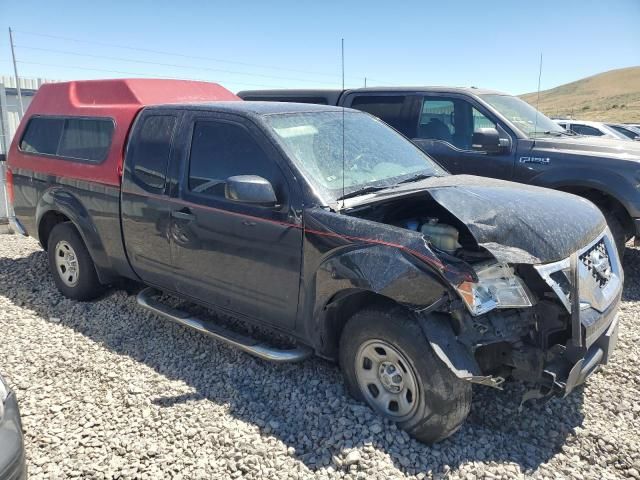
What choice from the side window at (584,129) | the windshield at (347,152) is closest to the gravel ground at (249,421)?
the windshield at (347,152)

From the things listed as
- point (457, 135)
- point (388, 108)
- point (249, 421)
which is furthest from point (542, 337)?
point (388, 108)

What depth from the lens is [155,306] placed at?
4.41 metres

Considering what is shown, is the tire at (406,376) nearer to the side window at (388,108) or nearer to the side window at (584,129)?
the side window at (388,108)

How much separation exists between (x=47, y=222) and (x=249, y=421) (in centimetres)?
348

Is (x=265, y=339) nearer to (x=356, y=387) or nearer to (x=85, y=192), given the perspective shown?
(x=356, y=387)

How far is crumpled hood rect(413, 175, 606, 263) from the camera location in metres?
2.90

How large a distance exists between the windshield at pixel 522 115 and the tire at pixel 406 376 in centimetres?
432

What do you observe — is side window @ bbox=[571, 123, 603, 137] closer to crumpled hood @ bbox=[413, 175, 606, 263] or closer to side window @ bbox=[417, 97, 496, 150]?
side window @ bbox=[417, 97, 496, 150]

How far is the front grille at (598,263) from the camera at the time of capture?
3.21 m

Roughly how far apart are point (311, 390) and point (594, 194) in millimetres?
4238

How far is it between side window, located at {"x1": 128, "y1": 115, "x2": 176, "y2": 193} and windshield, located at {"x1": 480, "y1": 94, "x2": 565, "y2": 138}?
409 centimetres

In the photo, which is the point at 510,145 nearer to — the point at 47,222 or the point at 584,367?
the point at 584,367

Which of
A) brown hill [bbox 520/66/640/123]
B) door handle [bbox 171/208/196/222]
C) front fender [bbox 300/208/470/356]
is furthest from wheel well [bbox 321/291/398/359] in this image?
brown hill [bbox 520/66/640/123]

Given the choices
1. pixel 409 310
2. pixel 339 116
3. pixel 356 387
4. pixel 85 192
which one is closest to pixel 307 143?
pixel 339 116
